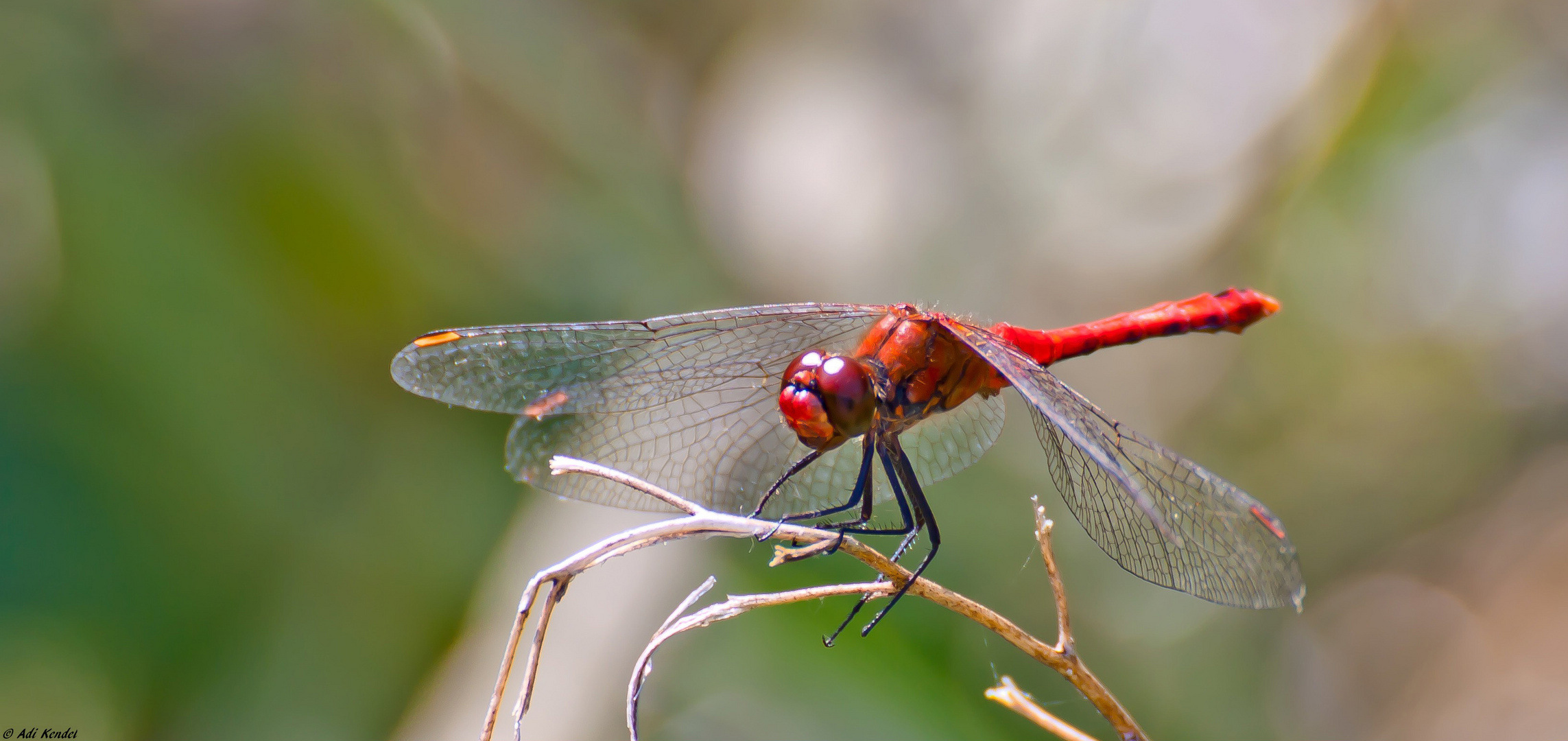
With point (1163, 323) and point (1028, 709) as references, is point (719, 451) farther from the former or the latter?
point (1163, 323)

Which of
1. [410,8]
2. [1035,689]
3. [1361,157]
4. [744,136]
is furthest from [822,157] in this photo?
[1035,689]

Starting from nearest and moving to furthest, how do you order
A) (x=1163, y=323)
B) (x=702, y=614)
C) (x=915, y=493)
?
1. (x=702, y=614)
2. (x=915, y=493)
3. (x=1163, y=323)

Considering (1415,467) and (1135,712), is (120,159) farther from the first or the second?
(1415,467)

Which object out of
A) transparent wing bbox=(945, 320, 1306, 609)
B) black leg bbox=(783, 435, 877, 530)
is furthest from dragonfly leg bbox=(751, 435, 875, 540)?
transparent wing bbox=(945, 320, 1306, 609)

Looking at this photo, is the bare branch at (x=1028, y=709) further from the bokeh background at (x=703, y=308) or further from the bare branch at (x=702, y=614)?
the bokeh background at (x=703, y=308)

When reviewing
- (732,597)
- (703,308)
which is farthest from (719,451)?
(703,308)

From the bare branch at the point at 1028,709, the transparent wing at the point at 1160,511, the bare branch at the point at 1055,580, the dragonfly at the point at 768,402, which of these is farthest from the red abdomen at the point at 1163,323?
the bare branch at the point at 1028,709
